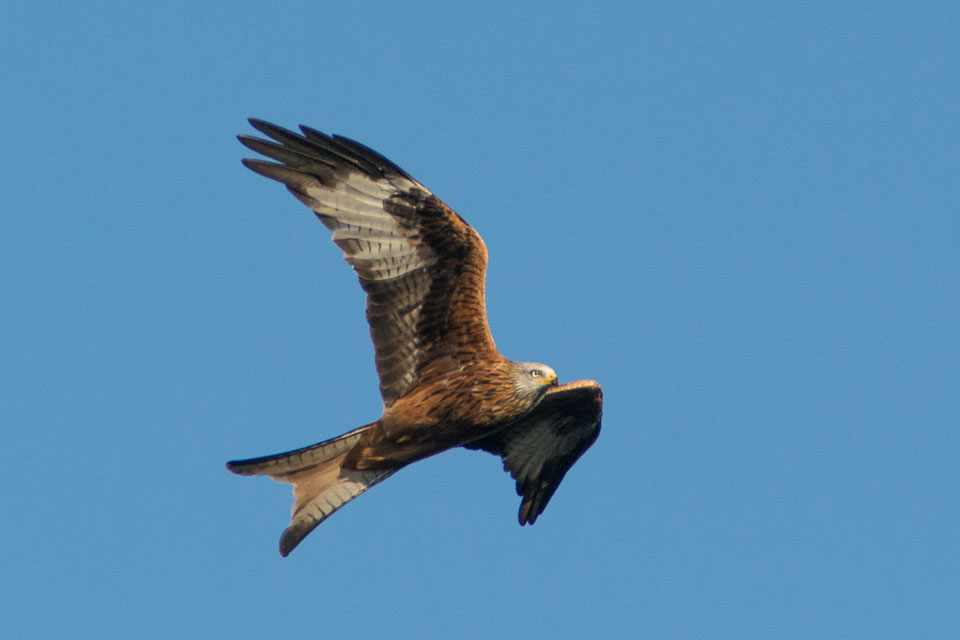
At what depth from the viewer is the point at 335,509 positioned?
50.4ft

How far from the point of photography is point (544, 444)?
1642cm

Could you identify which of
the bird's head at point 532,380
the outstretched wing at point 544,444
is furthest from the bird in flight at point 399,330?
the outstretched wing at point 544,444

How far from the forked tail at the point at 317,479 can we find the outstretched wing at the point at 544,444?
1514 millimetres

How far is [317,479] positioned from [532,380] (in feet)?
7.69

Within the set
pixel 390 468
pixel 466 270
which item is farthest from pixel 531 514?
pixel 466 270

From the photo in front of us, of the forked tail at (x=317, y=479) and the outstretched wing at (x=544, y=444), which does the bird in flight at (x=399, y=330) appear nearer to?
the forked tail at (x=317, y=479)

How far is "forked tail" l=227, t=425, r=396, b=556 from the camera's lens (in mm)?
15320

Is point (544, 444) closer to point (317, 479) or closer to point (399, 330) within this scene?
point (399, 330)

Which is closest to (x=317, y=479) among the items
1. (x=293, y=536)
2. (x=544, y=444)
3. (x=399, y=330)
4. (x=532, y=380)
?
(x=293, y=536)

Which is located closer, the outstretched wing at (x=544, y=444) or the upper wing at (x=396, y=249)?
the upper wing at (x=396, y=249)

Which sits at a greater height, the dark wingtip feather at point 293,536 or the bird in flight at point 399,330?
the bird in flight at point 399,330

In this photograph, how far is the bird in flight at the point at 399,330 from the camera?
14930 mm

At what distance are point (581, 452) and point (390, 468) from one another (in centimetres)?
222

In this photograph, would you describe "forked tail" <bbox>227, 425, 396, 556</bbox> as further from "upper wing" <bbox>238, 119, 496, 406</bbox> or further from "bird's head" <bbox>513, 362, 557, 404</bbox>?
"bird's head" <bbox>513, 362, 557, 404</bbox>
